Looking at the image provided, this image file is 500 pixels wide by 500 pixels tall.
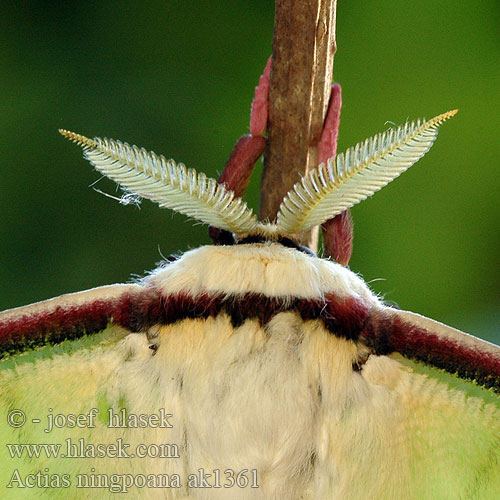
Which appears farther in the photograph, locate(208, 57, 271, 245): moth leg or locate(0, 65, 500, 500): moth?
locate(208, 57, 271, 245): moth leg

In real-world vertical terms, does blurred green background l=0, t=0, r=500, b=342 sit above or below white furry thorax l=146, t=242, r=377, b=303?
above

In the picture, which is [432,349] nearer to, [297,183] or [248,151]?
[297,183]

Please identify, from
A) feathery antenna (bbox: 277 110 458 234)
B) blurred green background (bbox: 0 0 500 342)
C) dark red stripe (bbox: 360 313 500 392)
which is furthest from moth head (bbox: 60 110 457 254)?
blurred green background (bbox: 0 0 500 342)

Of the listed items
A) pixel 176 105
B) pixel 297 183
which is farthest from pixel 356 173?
pixel 176 105

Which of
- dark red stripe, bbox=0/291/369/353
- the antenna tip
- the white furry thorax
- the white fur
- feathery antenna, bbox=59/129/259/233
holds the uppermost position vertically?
the antenna tip

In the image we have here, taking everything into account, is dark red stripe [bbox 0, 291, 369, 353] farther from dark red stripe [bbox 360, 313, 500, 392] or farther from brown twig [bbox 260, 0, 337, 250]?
brown twig [bbox 260, 0, 337, 250]

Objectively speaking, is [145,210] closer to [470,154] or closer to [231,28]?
[231,28]

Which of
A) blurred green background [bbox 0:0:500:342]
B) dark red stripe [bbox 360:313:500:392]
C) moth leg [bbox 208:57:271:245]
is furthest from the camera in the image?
blurred green background [bbox 0:0:500:342]
